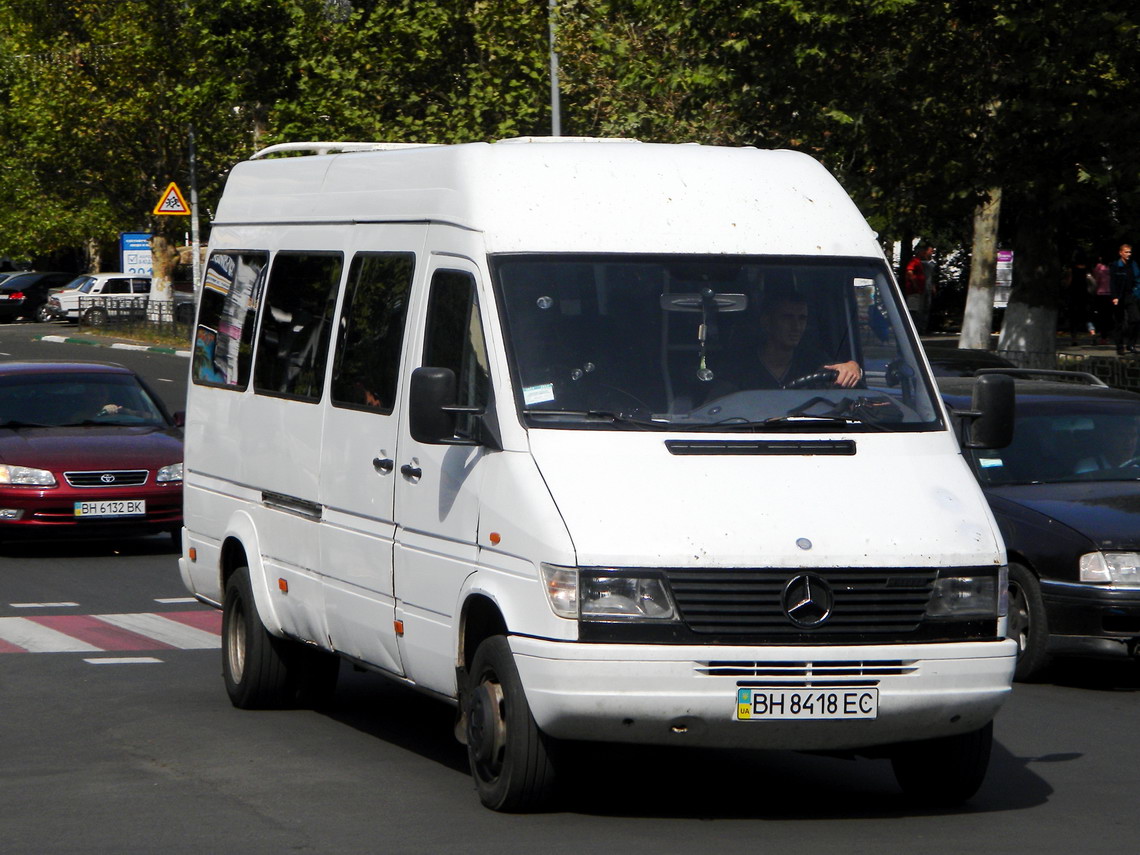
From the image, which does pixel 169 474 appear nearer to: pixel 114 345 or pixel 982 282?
pixel 982 282

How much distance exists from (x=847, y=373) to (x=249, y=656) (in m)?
3.40

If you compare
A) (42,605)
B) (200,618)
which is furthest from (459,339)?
(42,605)

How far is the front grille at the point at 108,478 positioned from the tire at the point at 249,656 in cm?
666

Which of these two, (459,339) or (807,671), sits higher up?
(459,339)

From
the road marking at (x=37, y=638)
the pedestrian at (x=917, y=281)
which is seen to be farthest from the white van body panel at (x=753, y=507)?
the pedestrian at (x=917, y=281)

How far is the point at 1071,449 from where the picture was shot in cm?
1149

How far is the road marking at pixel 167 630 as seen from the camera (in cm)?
1194

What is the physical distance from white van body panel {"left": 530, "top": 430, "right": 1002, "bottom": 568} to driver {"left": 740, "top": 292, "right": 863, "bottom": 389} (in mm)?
405

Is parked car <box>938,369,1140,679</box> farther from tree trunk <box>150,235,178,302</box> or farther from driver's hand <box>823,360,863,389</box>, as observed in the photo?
tree trunk <box>150,235,178,302</box>

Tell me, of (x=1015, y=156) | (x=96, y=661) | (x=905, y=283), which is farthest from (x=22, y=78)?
(x=96, y=661)

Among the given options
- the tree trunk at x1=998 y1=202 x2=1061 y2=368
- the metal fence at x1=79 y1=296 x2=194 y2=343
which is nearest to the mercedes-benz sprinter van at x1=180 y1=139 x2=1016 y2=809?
the tree trunk at x1=998 y1=202 x2=1061 y2=368

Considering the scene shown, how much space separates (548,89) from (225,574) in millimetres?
26685

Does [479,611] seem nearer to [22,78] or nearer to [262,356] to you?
[262,356]

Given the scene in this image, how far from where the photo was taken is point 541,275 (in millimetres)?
7484
